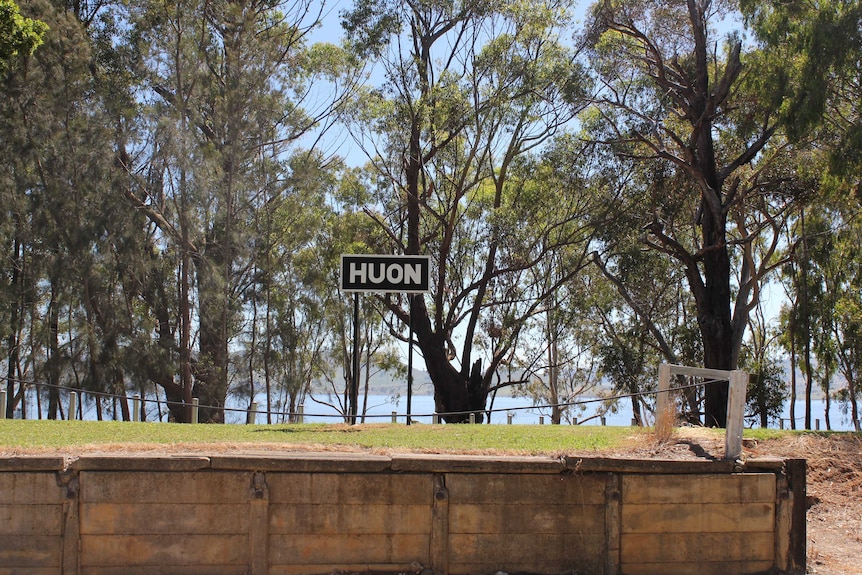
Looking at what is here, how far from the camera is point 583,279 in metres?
30.5

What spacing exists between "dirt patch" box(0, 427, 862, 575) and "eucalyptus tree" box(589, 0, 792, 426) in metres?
8.10

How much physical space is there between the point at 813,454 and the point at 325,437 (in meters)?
6.70

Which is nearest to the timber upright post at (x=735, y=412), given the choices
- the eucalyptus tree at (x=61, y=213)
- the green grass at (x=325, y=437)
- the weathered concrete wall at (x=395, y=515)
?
the weathered concrete wall at (x=395, y=515)

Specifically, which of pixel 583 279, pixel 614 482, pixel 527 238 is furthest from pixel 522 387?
pixel 614 482

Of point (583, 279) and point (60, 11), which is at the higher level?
point (60, 11)

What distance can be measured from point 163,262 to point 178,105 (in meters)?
4.68

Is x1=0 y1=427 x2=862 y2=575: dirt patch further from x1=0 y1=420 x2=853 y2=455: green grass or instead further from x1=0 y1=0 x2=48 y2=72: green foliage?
x1=0 y1=0 x2=48 y2=72: green foliage

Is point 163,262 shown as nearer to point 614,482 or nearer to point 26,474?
point 26,474

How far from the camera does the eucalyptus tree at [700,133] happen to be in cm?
2175

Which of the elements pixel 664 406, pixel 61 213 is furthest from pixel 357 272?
pixel 61 213

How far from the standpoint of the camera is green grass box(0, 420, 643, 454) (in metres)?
9.09

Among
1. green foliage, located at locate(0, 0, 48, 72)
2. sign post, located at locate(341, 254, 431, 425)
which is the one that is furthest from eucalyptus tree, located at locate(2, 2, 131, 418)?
sign post, located at locate(341, 254, 431, 425)

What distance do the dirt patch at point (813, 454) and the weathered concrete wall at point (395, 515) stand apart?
339 mm

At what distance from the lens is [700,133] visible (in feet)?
72.4
